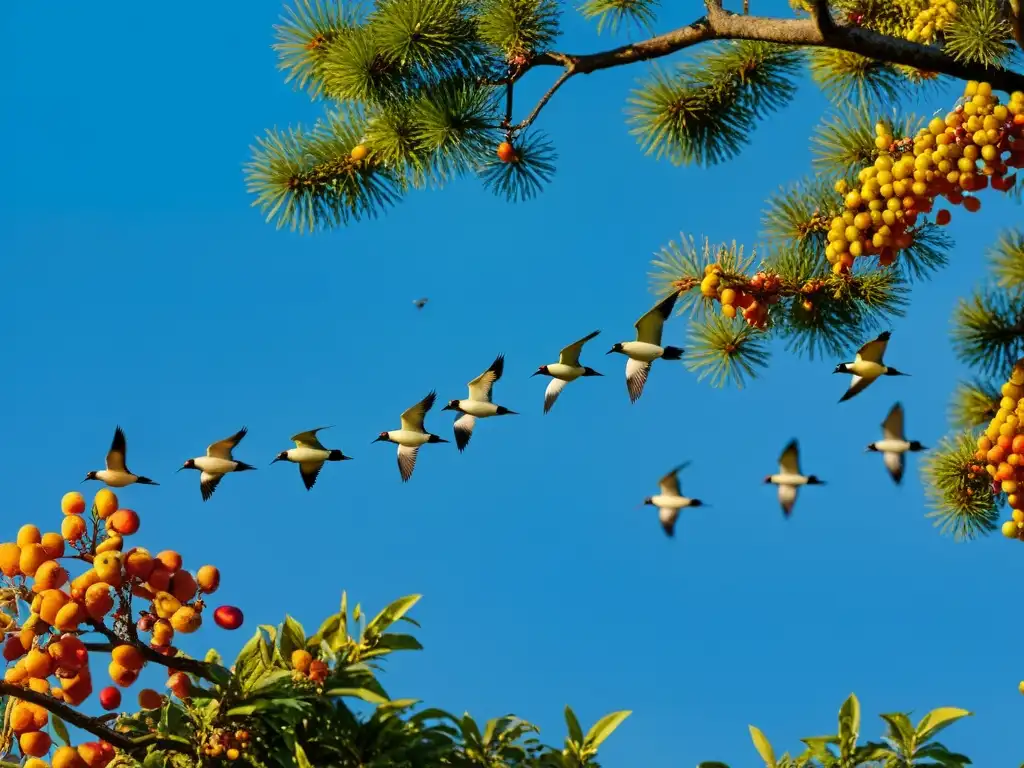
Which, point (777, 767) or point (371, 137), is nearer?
point (777, 767)

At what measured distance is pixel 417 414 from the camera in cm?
678

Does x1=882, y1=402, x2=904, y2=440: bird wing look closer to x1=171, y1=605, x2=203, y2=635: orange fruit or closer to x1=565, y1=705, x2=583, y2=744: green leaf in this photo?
x1=565, y1=705, x2=583, y2=744: green leaf

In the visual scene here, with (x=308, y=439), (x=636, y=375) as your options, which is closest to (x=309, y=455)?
(x=308, y=439)

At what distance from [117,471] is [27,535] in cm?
218

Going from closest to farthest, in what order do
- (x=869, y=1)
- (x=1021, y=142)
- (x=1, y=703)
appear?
(x=1, y=703), (x=1021, y=142), (x=869, y=1)

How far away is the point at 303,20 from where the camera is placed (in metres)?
6.95

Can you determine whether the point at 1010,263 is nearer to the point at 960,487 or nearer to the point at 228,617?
the point at 960,487

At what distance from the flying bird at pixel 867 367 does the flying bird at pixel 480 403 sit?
1760 mm

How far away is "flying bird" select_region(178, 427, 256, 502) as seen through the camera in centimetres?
645

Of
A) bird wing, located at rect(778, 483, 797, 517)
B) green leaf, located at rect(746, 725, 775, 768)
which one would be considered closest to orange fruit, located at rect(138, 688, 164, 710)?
green leaf, located at rect(746, 725, 775, 768)

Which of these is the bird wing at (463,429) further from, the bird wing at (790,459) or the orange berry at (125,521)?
the orange berry at (125,521)

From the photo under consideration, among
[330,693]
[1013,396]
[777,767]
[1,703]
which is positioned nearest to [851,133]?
[1013,396]

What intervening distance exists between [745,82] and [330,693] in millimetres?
4425

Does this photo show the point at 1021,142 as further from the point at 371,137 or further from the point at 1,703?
the point at 1,703
